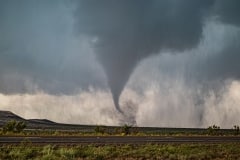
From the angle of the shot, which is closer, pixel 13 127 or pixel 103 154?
pixel 103 154

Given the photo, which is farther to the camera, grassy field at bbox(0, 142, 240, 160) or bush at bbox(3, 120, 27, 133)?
bush at bbox(3, 120, 27, 133)

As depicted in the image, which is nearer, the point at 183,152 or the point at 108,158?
the point at 108,158

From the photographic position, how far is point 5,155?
27.7 m

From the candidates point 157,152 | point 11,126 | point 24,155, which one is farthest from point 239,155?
point 11,126

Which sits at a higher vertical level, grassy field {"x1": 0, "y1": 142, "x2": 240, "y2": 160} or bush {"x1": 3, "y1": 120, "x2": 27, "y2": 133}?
bush {"x1": 3, "y1": 120, "x2": 27, "y2": 133}

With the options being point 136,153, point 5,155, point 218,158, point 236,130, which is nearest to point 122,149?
point 136,153

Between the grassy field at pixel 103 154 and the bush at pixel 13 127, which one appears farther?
the bush at pixel 13 127

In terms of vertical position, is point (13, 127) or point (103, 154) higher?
point (13, 127)

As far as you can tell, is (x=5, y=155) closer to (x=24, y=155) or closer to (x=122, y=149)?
(x=24, y=155)

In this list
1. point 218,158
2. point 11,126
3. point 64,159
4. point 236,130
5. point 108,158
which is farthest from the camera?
point 236,130

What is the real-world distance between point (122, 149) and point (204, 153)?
7409 mm

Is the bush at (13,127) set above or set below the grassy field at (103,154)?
above

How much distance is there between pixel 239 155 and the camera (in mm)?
33562

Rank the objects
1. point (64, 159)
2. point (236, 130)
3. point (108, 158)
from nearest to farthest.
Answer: point (64, 159), point (108, 158), point (236, 130)
